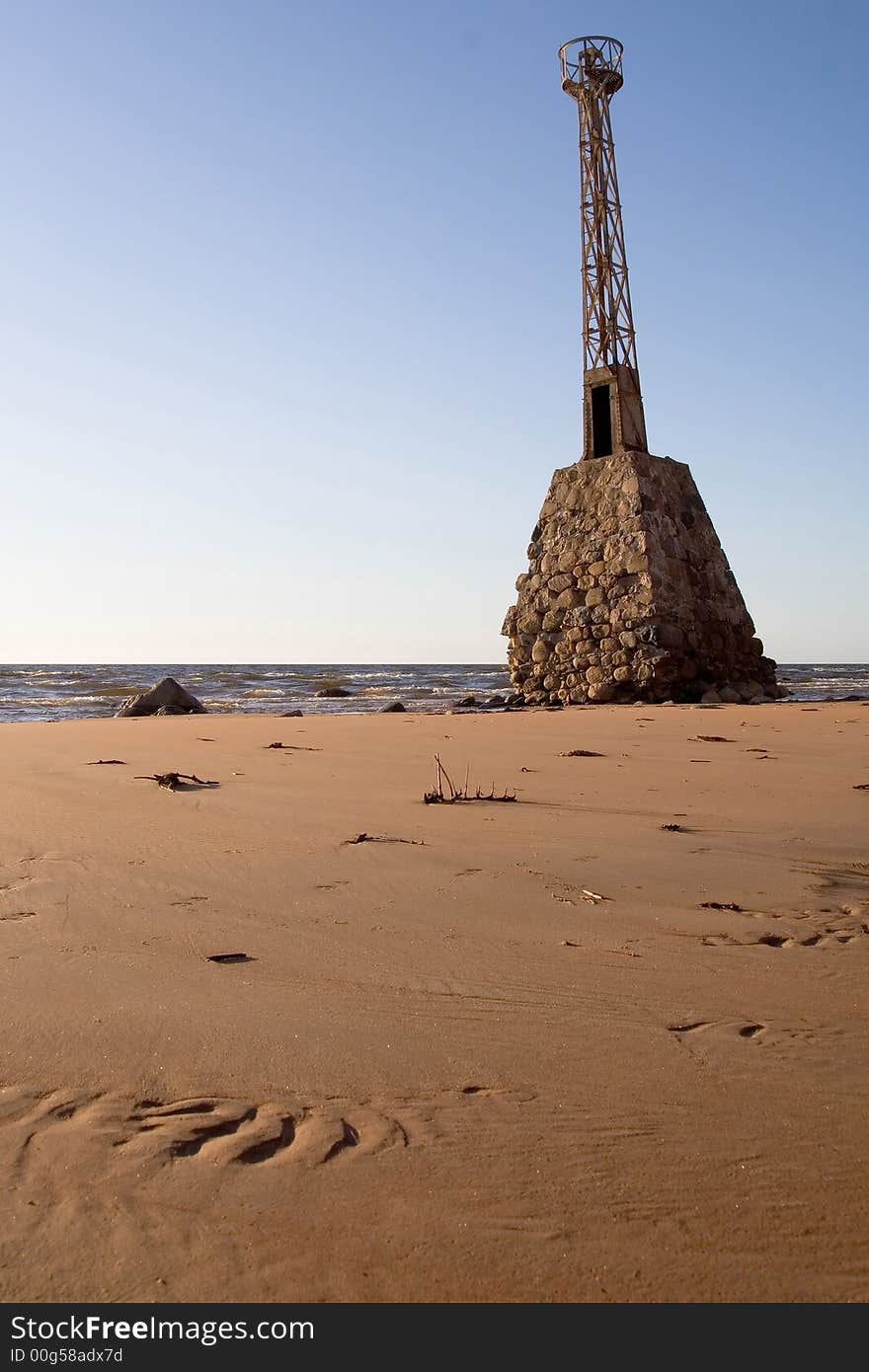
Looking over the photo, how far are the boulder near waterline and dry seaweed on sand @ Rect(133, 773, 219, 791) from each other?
7803 mm

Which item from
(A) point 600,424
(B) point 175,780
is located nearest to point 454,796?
(B) point 175,780

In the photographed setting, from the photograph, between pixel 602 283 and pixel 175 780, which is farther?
pixel 602 283

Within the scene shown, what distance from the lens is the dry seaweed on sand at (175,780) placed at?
173 inches

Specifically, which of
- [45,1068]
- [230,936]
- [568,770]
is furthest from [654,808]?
[45,1068]

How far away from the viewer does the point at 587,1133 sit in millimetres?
1391

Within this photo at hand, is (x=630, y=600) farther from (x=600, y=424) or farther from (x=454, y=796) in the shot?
(x=454, y=796)

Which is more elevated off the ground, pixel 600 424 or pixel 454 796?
pixel 600 424

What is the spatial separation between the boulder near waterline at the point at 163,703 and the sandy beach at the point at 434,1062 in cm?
942

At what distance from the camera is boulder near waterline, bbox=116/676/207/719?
12605 millimetres

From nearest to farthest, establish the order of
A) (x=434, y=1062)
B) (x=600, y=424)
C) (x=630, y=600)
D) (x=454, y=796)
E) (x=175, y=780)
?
(x=434, y=1062), (x=454, y=796), (x=175, y=780), (x=630, y=600), (x=600, y=424)

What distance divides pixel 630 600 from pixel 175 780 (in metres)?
9.74

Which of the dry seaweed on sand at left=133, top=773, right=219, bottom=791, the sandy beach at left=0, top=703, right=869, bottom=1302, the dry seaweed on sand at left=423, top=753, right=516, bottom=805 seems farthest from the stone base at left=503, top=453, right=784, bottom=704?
the sandy beach at left=0, top=703, right=869, bottom=1302

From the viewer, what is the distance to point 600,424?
1452 cm
